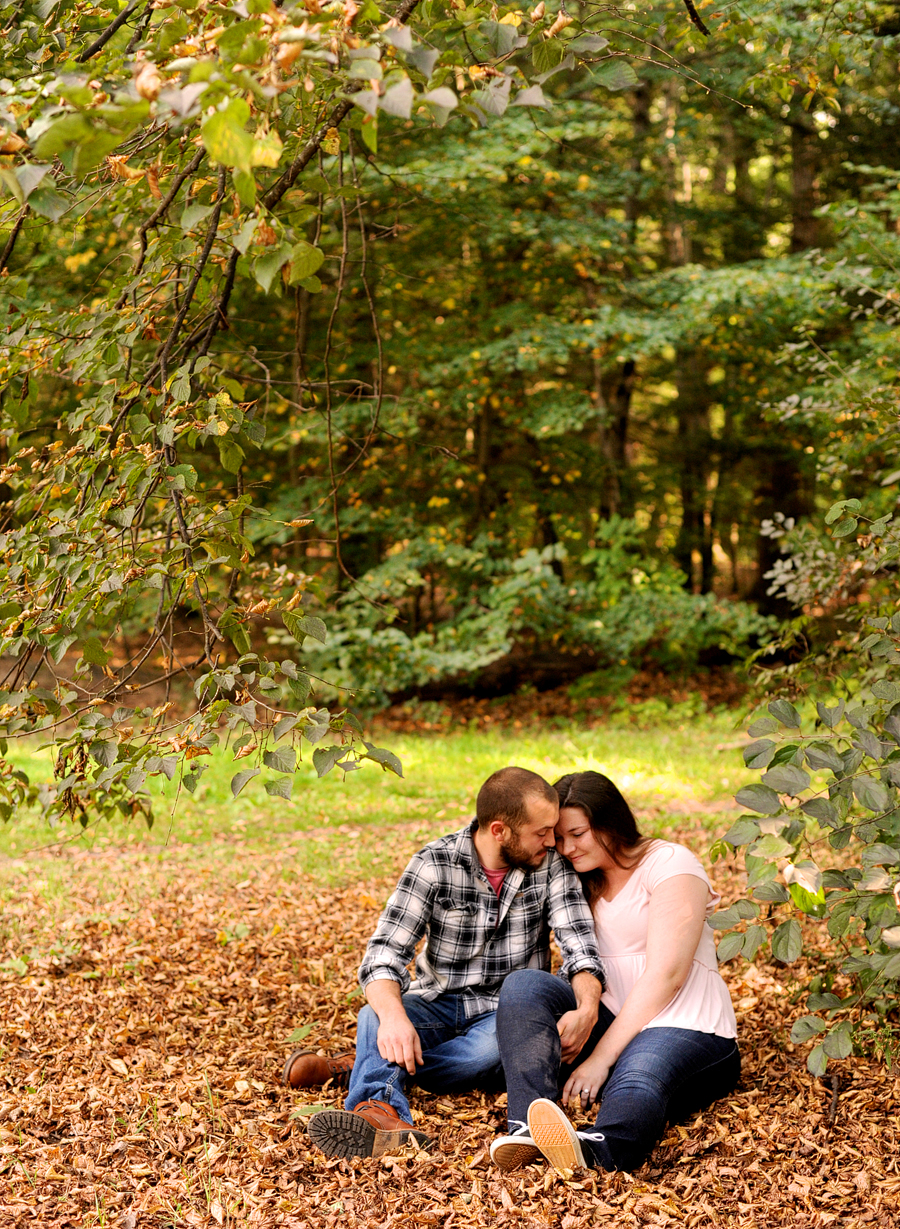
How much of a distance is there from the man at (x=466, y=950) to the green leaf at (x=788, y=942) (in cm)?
83

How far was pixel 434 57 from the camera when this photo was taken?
1630mm

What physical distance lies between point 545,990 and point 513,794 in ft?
1.81

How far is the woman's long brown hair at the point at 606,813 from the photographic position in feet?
9.82

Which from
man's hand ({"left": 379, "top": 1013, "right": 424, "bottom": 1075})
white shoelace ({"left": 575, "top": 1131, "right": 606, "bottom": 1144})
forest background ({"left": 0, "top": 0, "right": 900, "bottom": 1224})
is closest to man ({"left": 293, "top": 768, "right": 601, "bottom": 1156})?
man's hand ({"left": 379, "top": 1013, "right": 424, "bottom": 1075})

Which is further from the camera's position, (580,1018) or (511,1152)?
(580,1018)

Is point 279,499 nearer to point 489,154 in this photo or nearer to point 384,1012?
point 489,154

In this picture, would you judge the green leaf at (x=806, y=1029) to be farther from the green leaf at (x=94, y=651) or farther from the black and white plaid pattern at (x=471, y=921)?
the green leaf at (x=94, y=651)

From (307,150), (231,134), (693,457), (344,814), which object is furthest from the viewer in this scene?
(693,457)

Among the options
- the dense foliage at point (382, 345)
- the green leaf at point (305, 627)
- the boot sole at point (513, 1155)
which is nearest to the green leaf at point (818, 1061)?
the boot sole at point (513, 1155)

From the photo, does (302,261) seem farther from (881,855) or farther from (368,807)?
(368,807)

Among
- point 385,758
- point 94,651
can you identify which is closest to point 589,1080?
point 385,758

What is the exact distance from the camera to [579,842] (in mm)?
3006

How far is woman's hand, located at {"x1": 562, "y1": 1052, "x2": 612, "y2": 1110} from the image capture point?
2.75m

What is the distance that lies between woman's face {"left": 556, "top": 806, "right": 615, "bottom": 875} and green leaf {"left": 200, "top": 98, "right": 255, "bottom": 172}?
6.96 ft
